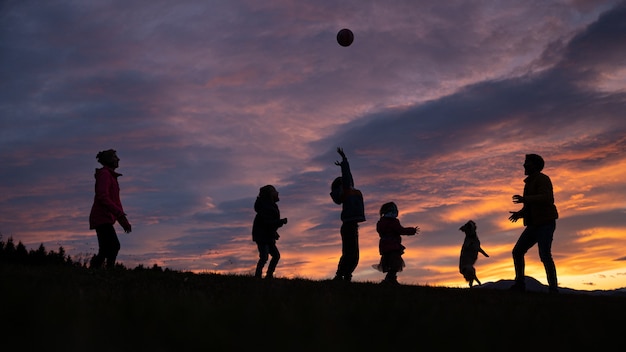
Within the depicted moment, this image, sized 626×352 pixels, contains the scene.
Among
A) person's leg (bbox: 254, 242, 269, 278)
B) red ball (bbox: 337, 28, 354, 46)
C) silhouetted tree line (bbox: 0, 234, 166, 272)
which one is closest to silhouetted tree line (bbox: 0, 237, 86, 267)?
silhouetted tree line (bbox: 0, 234, 166, 272)

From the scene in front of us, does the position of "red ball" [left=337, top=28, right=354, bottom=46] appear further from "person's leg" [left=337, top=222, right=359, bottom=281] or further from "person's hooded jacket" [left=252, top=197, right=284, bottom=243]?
"person's leg" [left=337, top=222, right=359, bottom=281]

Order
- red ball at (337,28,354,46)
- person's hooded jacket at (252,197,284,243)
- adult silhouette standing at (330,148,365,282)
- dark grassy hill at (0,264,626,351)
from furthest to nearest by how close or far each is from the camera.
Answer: red ball at (337,28,354,46)
person's hooded jacket at (252,197,284,243)
adult silhouette standing at (330,148,365,282)
dark grassy hill at (0,264,626,351)

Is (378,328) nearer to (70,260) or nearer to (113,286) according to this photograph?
(113,286)

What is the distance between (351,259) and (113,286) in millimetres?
6063

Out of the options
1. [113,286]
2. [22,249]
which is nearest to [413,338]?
[113,286]

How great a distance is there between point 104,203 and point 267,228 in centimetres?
454

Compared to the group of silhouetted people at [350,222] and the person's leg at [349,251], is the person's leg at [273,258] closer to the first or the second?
the group of silhouetted people at [350,222]

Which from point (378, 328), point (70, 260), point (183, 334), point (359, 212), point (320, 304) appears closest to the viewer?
point (183, 334)

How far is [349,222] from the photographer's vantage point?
47.3 ft

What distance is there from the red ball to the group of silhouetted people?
406 cm

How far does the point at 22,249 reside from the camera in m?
15.8

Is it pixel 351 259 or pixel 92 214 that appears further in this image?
pixel 351 259

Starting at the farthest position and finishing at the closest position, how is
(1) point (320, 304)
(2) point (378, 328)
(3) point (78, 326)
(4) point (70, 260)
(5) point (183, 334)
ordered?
(4) point (70, 260) < (1) point (320, 304) < (2) point (378, 328) < (5) point (183, 334) < (3) point (78, 326)

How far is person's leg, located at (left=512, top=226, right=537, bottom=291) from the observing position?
13664mm
